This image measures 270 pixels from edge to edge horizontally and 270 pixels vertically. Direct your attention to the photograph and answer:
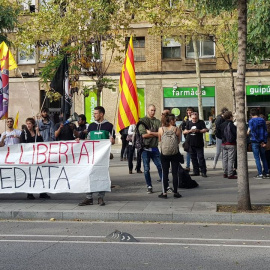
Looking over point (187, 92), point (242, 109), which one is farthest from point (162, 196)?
point (187, 92)

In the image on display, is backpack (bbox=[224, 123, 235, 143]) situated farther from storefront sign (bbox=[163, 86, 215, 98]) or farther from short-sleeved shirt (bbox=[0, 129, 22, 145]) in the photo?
storefront sign (bbox=[163, 86, 215, 98])

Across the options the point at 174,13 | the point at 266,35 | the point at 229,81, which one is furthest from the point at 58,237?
the point at 229,81

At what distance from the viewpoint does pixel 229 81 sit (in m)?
35.8

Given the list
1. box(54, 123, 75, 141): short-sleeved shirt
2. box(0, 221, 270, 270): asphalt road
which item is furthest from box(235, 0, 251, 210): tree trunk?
box(54, 123, 75, 141): short-sleeved shirt

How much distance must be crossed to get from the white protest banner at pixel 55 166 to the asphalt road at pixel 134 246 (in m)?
1.52

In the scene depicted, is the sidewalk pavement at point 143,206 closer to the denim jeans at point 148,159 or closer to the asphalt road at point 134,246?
the asphalt road at point 134,246

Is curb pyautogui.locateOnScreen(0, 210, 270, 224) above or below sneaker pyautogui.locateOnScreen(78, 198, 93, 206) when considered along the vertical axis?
below

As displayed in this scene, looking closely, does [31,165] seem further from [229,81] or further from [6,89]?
[229,81]

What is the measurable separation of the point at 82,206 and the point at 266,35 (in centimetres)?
915

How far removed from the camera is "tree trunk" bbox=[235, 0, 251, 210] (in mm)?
10657

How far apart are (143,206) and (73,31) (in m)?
17.9

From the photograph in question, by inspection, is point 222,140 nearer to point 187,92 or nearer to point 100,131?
point 100,131

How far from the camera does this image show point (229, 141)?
15.6 meters

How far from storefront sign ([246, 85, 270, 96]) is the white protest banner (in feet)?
81.7
